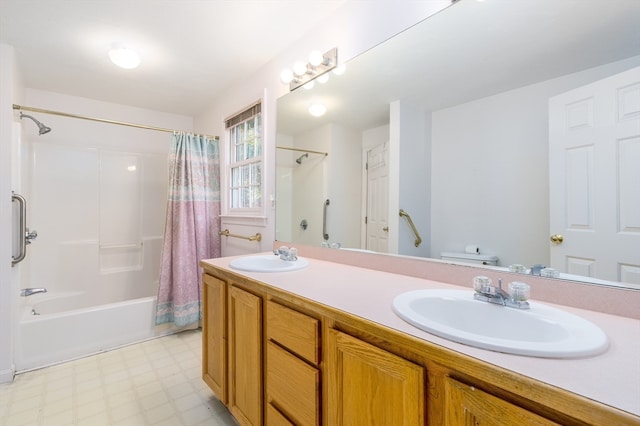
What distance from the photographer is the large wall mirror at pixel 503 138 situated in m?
0.83

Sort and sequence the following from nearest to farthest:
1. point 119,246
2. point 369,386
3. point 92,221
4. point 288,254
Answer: point 369,386 < point 288,254 < point 92,221 < point 119,246

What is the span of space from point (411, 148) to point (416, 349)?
944 millimetres

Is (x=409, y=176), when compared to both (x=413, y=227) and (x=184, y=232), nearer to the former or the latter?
(x=413, y=227)

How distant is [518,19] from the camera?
1001mm

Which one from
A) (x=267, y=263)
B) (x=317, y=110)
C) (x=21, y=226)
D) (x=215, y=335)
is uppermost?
(x=317, y=110)

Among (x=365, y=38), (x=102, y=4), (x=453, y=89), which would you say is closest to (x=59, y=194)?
(x=102, y=4)

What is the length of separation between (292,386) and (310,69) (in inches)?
67.7

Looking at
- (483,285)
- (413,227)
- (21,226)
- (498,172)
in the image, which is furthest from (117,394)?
(498,172)

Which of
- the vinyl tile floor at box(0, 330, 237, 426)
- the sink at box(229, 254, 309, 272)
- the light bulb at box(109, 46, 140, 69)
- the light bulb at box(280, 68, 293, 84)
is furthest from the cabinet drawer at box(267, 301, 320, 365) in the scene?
the light bulb at box(109, 46, 140, 69)

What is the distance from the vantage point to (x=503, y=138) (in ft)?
3.39

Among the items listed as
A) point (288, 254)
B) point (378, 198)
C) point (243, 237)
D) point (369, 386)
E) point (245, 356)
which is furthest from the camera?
point (243, 237)

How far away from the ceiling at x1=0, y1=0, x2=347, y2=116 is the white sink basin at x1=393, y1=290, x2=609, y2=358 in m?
1.60

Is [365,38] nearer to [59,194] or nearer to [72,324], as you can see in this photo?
[72,324]

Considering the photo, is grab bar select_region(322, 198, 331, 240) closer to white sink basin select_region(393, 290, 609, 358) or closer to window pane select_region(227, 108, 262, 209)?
window pane select_region(227, 108, 262, 209)
